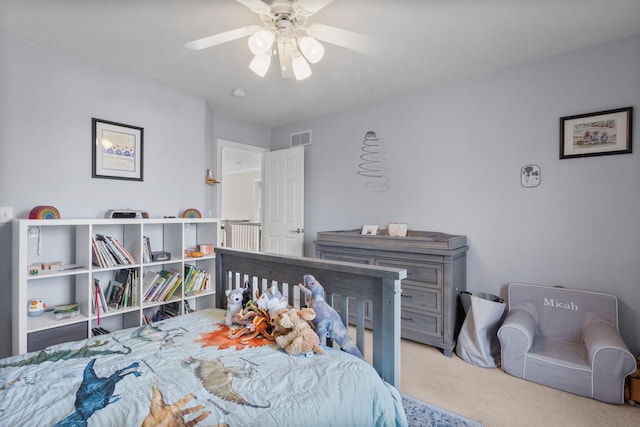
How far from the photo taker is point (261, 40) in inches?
A: 68.9

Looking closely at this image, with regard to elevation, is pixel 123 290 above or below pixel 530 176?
below

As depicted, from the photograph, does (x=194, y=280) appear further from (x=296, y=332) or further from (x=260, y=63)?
(x=260, y=63)

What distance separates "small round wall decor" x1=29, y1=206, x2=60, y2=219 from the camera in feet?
7.41

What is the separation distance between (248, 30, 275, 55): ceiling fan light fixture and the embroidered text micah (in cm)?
282

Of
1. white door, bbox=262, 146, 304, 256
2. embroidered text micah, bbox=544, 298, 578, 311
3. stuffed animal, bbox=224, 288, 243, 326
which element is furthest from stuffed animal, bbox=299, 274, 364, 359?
white door, bbox=262, 146, 304, 256

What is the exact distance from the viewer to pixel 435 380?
2365 mm

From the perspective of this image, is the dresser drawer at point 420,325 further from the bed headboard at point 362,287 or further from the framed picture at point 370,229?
the bed headboard at point 362,287

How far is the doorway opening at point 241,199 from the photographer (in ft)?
22.4

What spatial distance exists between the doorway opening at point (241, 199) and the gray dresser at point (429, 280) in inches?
156

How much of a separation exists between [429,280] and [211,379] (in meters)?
2.13

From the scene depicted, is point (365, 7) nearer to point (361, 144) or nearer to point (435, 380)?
point (361, 144)

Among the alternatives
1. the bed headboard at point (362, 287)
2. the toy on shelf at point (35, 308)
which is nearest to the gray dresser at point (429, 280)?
the bed headboard at point (362, 287)

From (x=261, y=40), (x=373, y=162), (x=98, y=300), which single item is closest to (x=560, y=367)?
(x=373, y=162)

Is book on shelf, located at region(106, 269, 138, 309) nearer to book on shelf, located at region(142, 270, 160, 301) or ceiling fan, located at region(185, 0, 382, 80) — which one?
book on shelf, located at region(142, 270, 160, 301)
